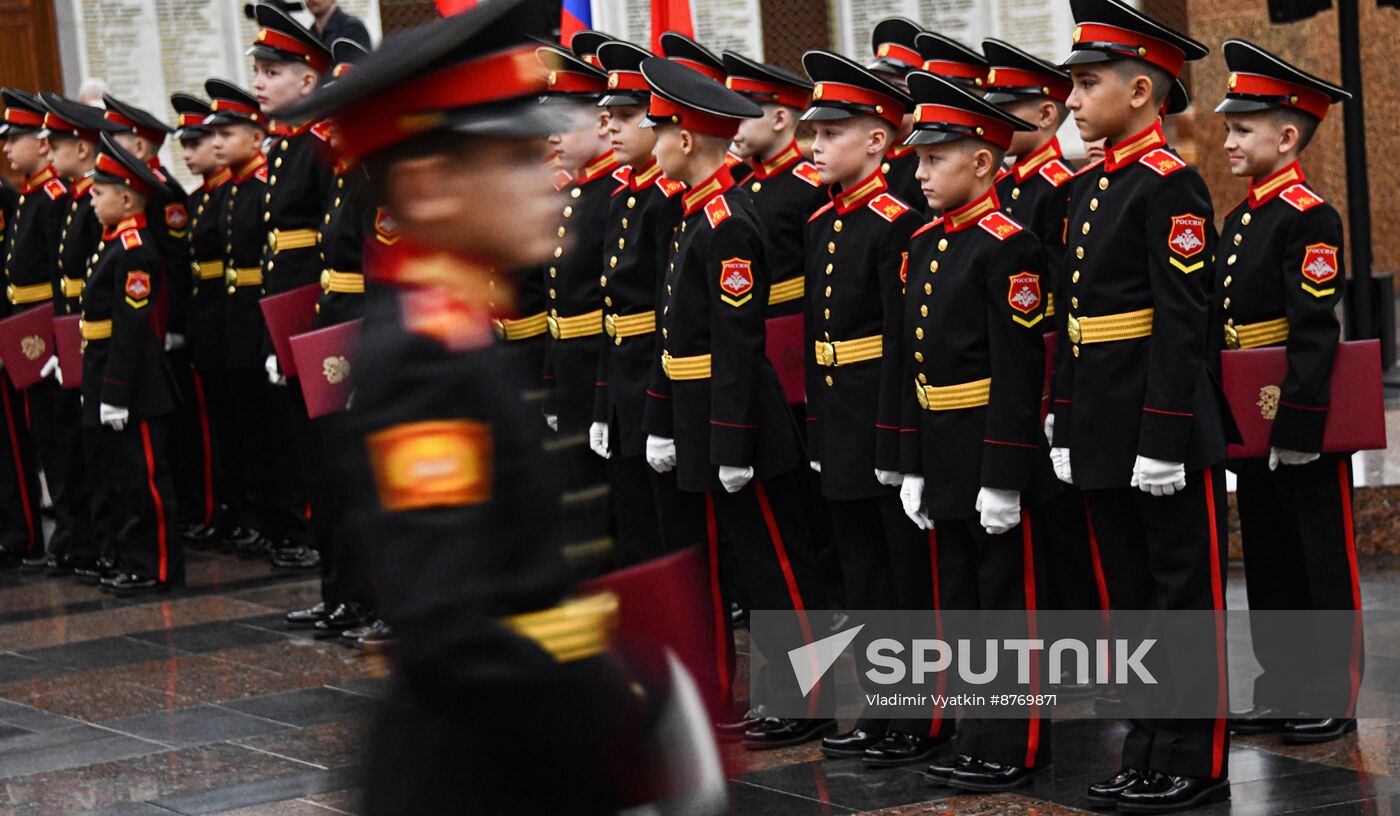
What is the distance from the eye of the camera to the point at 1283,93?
544 centimetres

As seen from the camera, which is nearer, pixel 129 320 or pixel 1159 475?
pixel 1159 475

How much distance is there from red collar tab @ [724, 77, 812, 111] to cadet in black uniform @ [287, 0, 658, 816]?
15.4 feet

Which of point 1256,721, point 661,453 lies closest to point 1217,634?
point 1256,721

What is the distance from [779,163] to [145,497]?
11.8 ft

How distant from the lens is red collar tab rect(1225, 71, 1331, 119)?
543 centimetres

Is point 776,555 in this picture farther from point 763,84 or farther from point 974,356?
point 763,84

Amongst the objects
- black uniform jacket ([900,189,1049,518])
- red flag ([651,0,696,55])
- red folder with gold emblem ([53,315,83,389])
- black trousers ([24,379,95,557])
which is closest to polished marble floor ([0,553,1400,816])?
black uniform jacket ([900,189,1049,518])

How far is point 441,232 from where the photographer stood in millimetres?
2121

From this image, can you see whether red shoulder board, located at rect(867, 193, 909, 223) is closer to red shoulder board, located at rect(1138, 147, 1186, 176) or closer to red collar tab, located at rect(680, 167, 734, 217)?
red collar tab, located at rect(680, 167, 734, 217)

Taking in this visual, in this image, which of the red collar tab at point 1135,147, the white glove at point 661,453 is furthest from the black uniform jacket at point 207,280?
the red collar tab at point 1135,147

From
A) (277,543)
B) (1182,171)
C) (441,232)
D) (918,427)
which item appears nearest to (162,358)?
(277,543)

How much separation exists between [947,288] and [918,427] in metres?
0.40

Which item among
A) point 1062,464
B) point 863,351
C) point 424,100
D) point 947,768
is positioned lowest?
point 947,768

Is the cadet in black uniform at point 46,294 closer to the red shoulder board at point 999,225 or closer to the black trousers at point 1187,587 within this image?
the red shoulder board at point 999,225
